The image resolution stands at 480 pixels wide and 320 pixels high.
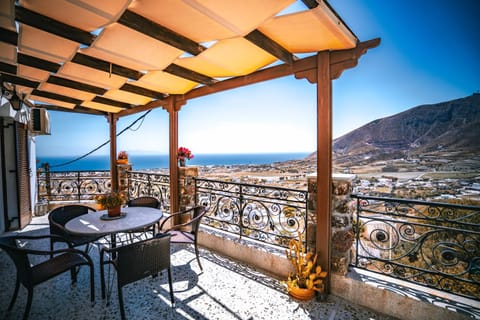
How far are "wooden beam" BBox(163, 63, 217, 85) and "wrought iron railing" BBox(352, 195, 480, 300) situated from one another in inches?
94.4

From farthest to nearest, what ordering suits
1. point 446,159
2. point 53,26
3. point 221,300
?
point 446,159 → point 221,300 → point 53,26

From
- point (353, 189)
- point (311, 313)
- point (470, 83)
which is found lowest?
point (311, 313)

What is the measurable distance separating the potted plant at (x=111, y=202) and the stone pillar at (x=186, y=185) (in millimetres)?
1358

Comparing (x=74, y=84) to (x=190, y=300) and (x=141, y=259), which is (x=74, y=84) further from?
(x=190, y=300)

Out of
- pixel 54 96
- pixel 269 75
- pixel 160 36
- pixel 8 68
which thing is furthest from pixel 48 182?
pixel 269 75

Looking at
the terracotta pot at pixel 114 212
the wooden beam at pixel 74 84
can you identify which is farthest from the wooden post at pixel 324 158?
the wooden beam at pixel 74 84

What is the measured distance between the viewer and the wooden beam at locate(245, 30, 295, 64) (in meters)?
1.88

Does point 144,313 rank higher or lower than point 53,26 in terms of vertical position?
lower

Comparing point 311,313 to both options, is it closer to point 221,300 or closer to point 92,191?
point 221,300

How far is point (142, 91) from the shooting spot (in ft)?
12.1

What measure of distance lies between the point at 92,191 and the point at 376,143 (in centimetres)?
920

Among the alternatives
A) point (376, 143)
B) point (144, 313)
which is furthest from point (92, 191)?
point (376, 143)

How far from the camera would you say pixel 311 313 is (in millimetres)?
2039

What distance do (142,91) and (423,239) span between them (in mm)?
4209
